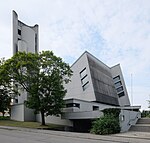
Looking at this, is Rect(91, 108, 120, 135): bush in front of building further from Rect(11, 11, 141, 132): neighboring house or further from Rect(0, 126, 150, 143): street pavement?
Rect(11, 11, 141, 132): neighboring house

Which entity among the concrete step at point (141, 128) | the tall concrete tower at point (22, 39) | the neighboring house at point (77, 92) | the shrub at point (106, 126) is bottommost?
the concrete step at point (141, 128)

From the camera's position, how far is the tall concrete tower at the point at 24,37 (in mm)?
51188

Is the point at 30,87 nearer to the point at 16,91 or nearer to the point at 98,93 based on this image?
the point at 16,91

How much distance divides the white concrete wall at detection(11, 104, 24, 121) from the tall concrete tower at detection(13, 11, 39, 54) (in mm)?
12112

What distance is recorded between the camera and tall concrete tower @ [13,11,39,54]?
2015 inches

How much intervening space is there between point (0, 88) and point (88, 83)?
16325 millimetres

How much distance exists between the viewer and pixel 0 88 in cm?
4731

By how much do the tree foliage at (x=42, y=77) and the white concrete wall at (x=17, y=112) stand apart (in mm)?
9066

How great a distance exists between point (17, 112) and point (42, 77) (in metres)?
13.3

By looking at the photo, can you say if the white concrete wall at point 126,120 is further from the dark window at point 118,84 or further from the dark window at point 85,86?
the dark window at point 118,84

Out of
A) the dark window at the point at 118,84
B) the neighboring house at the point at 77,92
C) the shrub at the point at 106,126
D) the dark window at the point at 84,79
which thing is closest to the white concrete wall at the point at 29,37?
the neighboring house at the point at 77,92

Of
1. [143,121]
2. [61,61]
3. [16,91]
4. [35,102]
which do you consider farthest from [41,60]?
[143,121]

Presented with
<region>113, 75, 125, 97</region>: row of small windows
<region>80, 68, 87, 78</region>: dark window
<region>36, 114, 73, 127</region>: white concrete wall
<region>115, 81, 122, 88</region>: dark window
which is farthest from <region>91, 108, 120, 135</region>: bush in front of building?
<region>115, 81, 122, 88</region>: dark window

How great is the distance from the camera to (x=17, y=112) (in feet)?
144
